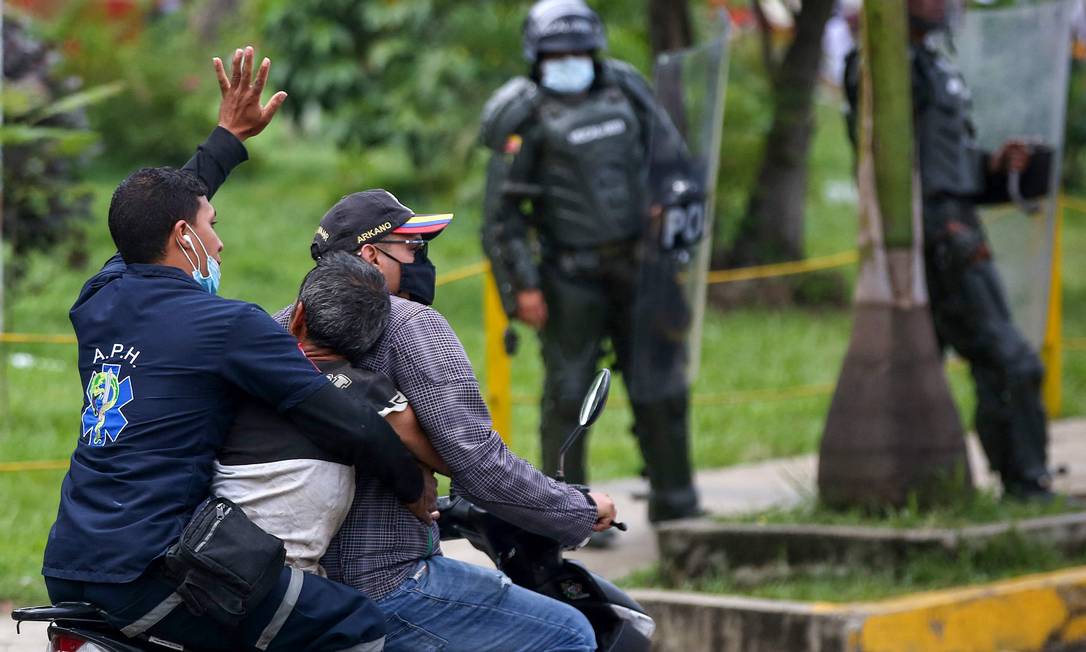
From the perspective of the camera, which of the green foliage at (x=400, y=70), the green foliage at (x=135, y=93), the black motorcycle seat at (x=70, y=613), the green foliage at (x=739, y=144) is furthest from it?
the green foliage at (x=135, y=93)

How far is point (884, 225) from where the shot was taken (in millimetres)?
6492

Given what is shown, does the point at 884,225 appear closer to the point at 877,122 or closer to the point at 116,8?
the point at 877,122

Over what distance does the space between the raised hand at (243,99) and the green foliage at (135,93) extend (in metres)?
13.7

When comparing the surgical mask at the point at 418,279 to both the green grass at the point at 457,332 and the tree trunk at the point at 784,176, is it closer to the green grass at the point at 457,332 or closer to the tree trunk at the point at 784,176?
the green grass at the point at 457,332

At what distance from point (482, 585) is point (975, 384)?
4355mm

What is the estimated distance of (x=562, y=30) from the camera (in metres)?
6.74

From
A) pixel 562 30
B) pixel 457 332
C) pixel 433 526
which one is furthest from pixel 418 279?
pixel 457 332

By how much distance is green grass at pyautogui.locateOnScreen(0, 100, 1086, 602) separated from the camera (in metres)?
→ 8.49

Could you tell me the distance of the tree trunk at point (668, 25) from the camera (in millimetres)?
12508

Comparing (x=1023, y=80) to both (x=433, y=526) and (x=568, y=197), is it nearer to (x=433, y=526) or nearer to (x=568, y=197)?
(x=568, y=197)

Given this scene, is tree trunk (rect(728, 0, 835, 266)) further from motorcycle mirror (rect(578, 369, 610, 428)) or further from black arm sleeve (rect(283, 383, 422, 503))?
black arm sleeve (rect(283, 383, 422, 503))

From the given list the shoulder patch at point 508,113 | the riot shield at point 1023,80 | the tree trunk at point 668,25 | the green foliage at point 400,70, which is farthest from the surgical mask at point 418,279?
the green foliage at point 400,70

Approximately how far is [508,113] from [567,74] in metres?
0.29

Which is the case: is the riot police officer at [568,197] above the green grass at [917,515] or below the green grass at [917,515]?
above
